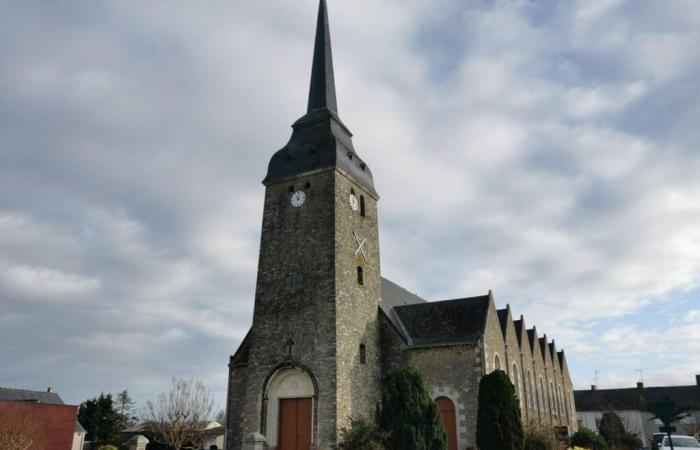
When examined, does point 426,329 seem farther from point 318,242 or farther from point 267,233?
point 267,233

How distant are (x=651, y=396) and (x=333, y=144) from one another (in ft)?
182

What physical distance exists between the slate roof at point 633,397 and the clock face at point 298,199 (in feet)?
152

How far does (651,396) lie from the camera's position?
6003cm

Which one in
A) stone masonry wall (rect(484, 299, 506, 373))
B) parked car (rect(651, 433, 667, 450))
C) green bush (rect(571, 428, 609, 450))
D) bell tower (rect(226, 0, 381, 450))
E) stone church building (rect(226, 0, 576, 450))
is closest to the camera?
bell tower (rect(226, 0, 381, 450))

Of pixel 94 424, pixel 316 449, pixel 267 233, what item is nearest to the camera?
pixel 316 449

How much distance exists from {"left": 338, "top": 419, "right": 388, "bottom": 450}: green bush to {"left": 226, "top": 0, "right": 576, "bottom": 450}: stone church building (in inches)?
47.5

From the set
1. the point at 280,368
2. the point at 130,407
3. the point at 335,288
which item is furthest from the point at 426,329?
the point at 130,407

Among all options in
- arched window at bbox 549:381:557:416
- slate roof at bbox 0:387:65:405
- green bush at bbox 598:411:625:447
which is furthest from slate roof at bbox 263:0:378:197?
green bush at bbox 598:411:625:447

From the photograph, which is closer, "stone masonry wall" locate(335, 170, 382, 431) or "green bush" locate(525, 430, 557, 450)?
"stone masonry wall" locate(335, 170, 382, 431)

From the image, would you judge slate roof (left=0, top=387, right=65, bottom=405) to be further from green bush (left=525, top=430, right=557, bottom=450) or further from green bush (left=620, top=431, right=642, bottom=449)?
green bush (left=620, top=431, right=642, bottom=449)

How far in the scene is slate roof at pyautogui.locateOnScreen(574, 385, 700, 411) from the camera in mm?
56219

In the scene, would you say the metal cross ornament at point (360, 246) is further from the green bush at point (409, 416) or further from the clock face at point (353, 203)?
the green bush at point (409, 416)

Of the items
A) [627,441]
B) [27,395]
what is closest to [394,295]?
[627,441]

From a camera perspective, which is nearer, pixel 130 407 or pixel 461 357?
pixel 461 357
